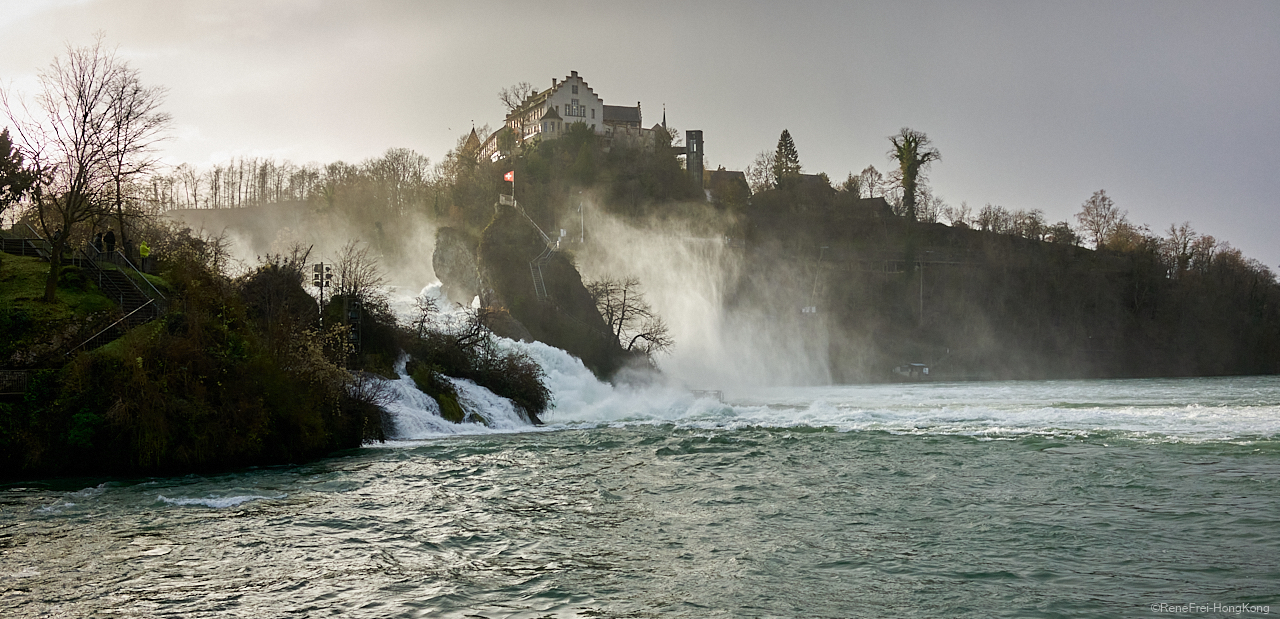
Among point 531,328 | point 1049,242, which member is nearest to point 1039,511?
point 531,328

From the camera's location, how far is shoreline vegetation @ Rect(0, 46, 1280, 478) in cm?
2597

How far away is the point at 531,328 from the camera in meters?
61.5

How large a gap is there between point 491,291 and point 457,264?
10.8 m

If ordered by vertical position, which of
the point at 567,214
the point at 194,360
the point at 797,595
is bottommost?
the point at 797,595

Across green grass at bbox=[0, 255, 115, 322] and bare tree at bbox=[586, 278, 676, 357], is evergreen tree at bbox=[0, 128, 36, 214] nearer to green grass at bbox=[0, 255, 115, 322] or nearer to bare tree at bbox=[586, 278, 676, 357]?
green grass at bbox=[0, 255, 115, 322]

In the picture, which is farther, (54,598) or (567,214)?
(567,214)

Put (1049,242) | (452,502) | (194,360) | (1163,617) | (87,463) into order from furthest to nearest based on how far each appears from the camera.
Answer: (1049,242), (194,360), (87,463), (452,502), (1163,617)

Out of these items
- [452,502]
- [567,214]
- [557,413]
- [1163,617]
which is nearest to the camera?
Result: [1163,617]

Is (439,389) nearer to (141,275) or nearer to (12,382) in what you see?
(141,275)

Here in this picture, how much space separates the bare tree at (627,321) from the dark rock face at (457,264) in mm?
11237

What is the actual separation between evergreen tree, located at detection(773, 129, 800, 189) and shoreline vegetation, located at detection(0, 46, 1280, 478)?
509mm

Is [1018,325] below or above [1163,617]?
above

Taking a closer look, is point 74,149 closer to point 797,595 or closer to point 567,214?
point 797,595

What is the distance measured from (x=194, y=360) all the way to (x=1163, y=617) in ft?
84.2
